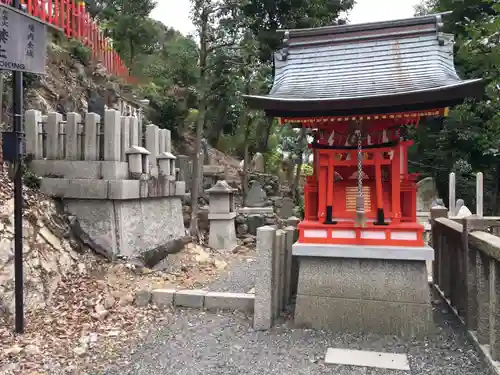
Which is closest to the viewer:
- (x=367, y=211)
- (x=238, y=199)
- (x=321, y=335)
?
(x=321, y=335)

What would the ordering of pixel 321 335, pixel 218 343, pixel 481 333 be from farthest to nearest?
pixel 321 335 → pixel 218 343 → pixel 481 333

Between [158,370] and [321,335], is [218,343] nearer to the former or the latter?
[158,370]

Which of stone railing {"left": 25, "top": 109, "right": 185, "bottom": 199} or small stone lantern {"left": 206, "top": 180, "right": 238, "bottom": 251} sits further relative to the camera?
small stone lantern {"left": 206, "top": 180, "right": 238, "bottom": 251}

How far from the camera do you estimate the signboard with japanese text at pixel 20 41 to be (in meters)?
4.85

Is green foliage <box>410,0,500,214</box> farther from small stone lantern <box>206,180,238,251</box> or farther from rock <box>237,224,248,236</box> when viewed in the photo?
small stone lantern <box>206,180,238,251</box>

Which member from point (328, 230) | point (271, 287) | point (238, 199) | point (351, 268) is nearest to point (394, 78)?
point (328, 230)

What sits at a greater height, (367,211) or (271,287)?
(367,211)

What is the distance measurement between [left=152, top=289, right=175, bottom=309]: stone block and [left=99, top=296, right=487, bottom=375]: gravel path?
270 millimetres

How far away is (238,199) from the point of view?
1638 cm

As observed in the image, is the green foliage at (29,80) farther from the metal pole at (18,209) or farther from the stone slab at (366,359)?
the stone slab at (366,359)

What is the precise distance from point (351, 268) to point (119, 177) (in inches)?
175

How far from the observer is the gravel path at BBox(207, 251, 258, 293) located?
794 centimetres

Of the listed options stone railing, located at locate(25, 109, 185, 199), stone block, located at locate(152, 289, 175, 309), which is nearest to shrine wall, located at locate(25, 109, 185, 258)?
stone railing, located at locate(25, 109, 185, 199)

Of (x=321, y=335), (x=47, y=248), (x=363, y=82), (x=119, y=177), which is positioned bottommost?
(x=321, y=335)
